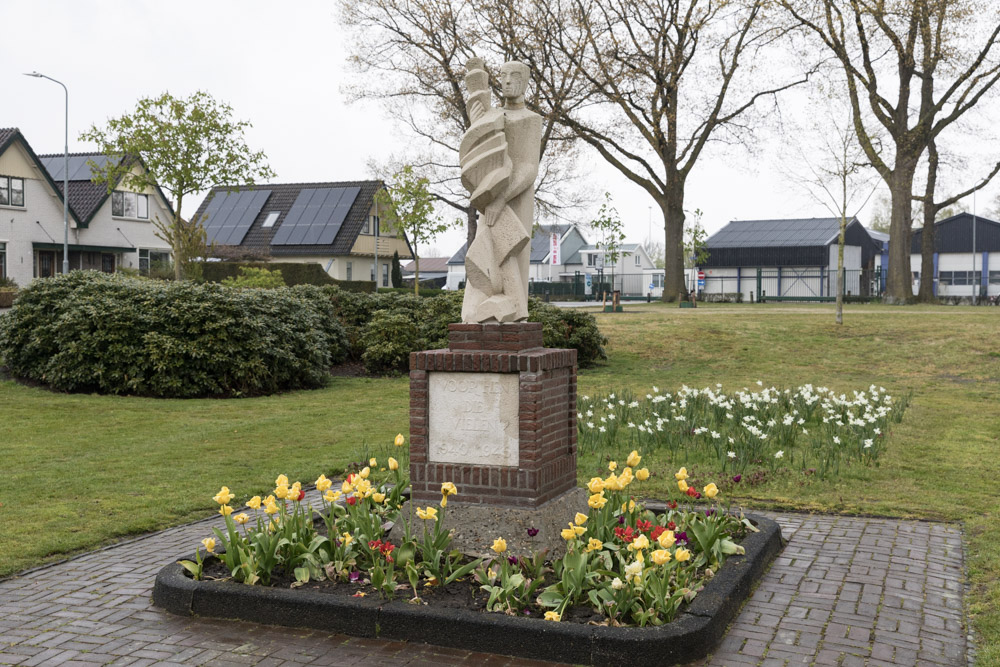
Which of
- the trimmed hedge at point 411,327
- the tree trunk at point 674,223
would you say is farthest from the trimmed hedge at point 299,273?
the trimmed hedge at point 411,327

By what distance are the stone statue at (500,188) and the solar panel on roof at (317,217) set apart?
47.4 metres

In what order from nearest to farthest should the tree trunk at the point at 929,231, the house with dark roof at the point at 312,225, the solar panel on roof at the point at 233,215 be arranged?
the tree trunk at the point at 929,231 → the house with dark roof at the point at 312,225 → the solar panel on roof at the point at 233,215

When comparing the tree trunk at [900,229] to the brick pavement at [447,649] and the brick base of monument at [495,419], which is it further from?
the brick base of monument at [495,419]

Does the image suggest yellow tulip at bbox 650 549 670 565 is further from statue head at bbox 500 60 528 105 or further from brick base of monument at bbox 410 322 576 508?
statue head at bbox 500 60 528 105

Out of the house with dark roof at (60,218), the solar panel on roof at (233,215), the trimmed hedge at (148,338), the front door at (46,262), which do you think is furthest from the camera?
the solar panel on roof at (233,215)

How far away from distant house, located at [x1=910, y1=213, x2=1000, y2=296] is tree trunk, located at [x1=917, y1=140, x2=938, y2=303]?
25852mm

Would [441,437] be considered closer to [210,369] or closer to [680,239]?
[210,369]

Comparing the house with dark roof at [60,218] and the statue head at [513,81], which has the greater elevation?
the house with dark roof at [60,218]

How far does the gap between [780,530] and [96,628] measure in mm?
4785

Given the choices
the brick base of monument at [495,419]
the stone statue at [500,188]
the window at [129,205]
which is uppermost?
the window at [129,205]

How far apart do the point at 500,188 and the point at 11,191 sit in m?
42.0

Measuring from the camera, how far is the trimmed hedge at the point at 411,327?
1923 centimetres

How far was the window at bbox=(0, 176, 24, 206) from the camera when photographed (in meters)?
41.9

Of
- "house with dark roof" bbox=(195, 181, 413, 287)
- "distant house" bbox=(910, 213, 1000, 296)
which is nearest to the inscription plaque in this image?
"house with dark roof" bbox=(195, 181, 413, 287)
